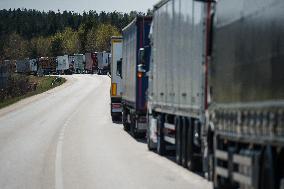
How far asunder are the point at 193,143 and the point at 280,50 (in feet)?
22.0

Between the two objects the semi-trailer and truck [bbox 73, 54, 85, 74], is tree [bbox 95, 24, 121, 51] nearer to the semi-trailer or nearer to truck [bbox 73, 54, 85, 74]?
truck [bbox 73, 54, 85, 74]

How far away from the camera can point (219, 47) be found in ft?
35.4

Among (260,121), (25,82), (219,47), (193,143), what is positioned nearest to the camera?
(260,121)

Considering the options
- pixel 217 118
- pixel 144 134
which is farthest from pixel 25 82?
pixel 217 118

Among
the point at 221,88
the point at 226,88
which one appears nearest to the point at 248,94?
the point at 226,88

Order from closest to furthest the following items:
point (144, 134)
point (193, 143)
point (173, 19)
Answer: point (193, 143)
point (173, 19)
point (144, 134)

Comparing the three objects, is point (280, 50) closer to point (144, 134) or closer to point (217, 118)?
point (217, 118)

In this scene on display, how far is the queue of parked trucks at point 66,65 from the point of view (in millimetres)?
109938

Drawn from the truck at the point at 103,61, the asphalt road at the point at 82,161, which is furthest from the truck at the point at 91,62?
the asphalt road at the point at 82,161

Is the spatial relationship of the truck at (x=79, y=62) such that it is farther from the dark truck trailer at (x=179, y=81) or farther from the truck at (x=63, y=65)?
the dark truck trailer at (x=179, y=81)

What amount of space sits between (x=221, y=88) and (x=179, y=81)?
14.6 ft

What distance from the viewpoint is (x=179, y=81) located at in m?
15.1

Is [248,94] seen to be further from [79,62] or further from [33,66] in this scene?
[33,66]

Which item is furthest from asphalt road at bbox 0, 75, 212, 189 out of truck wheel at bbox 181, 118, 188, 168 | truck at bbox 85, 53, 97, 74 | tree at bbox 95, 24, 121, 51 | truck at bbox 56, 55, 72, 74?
tree at bbox 95, 24, 121, 51
